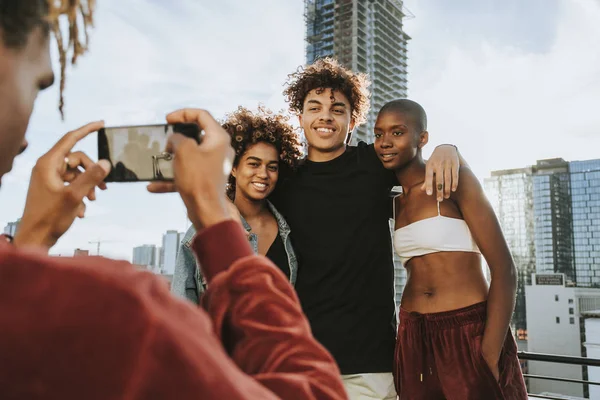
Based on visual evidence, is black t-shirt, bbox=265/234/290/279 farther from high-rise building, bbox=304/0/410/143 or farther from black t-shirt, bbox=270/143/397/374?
high-rise building, bbox=304/0/410/143

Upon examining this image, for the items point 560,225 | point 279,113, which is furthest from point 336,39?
point 279,113

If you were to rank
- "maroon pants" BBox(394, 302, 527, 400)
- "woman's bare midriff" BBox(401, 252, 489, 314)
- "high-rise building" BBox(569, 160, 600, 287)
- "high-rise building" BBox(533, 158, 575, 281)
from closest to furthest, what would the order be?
"maroon pants" BBox(394, 302, 527, 400)
"woman's bare midriff" BBox(401, 252, 489, 314)
"high-rise building" BBox(569, 160, 600, 287)
"high-rise building" BBox(533, 158, 575, 281)

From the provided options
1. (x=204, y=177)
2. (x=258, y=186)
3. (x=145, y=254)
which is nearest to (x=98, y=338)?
(x=204, y=177)

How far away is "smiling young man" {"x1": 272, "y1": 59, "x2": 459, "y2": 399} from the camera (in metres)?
2.04

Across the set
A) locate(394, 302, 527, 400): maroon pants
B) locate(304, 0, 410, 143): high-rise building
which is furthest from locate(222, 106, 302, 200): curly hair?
locate(304, 0, 410, 143): high-rise building

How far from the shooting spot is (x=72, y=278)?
0.99 feet

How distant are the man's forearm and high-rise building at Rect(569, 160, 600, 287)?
72.0 m

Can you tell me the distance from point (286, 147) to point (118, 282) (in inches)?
90.5

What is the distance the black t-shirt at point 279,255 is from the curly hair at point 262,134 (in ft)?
1.55

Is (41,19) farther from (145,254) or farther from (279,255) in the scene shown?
(145,254)

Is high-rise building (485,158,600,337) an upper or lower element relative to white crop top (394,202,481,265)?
upper

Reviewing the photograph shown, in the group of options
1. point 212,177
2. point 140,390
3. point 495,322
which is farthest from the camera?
point 495,322

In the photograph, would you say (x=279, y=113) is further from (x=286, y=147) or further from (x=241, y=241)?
(x=241, y=241)

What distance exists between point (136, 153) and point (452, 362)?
1.68 m
